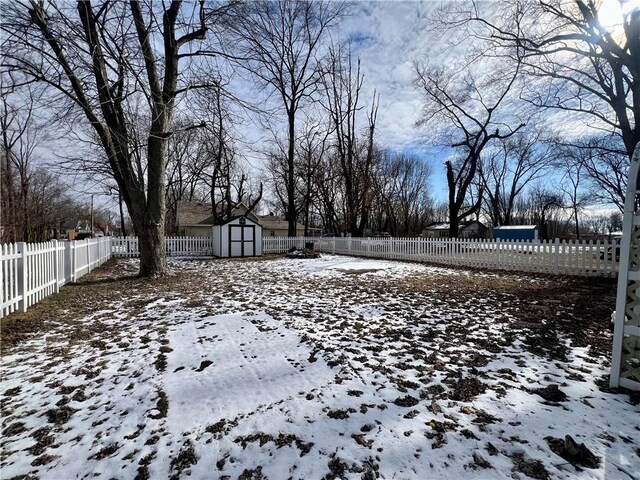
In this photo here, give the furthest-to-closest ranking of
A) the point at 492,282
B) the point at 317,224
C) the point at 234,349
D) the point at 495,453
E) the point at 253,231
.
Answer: the point at 317,224 → the point at 253,231 → the point at 492,282 → the point at 234,349 → the point at 495,453

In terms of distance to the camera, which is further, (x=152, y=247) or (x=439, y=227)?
(x=439, y=227)

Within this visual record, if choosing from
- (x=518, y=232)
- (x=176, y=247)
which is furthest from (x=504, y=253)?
(x=518, y=232)

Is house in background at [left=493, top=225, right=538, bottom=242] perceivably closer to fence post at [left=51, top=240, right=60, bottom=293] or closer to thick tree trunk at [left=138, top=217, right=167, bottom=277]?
thick tree trunk at [left=138, top=217, right=167, bottom=277]

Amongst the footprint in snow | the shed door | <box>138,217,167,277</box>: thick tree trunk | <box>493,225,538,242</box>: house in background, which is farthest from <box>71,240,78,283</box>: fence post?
<box>493,225,538,242</box>: house in background

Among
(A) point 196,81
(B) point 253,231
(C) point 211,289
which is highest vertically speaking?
(A) point 196,81

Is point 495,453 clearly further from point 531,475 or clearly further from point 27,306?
point 27,306

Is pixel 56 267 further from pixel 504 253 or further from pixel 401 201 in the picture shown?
pixel 401 201

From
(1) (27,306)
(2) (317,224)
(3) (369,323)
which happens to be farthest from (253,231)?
(2) (317,224)

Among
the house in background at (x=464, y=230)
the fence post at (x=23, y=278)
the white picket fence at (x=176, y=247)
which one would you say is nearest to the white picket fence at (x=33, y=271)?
the fence post at (x=23, y=278)

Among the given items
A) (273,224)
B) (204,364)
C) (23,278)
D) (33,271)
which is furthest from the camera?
(273,224)

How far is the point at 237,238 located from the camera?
16.5 m

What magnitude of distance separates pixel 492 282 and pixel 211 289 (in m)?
7.42

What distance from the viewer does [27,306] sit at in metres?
4.93

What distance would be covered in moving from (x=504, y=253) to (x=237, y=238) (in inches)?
506
